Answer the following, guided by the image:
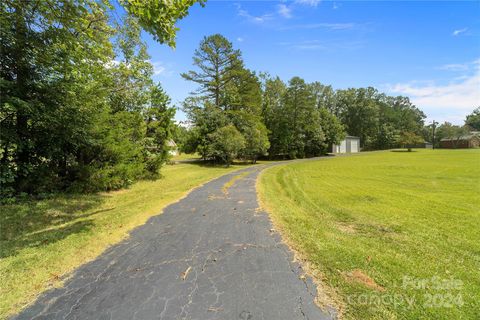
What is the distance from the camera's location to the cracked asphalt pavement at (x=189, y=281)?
285 cm

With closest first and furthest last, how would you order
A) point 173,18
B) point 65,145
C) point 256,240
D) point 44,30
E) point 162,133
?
point 173,18 → point 256,240 → point 44,30 → point 65,145 → point 162,133

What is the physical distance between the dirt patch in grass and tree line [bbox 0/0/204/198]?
527 centimetres

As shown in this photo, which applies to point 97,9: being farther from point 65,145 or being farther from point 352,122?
point 352,122

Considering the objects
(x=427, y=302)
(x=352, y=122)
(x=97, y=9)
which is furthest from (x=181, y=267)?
(x=352, y=122)

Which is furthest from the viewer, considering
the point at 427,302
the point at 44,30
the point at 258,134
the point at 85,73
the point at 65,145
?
the point at 258,134

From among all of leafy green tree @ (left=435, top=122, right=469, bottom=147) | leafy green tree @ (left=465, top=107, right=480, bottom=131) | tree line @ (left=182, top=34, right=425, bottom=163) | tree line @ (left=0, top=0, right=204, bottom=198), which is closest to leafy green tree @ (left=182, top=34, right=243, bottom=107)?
tree line @ (left=182, top=34, right=425, bottom=163)

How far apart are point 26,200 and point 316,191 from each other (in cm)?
1123

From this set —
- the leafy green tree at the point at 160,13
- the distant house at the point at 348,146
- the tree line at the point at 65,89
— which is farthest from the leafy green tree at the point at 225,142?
the distant house at the point at 348,146

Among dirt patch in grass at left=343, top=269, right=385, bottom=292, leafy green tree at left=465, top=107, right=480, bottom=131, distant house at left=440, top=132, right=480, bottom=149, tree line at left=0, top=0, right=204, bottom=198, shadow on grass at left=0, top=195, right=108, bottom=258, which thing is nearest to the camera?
dirt patch in grass at left=343, top=269, right=385, bottom=292

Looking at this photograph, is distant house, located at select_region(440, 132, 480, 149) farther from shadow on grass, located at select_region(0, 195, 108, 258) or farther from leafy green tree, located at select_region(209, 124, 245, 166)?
shadow on grass, located at select_region(0, 195, 108, 258)

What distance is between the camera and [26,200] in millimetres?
8094

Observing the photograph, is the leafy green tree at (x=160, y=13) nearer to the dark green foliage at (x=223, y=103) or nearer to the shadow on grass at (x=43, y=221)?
the shadow on grass at (x=43, y=221)

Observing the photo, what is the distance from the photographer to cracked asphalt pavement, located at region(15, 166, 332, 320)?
9.36ft

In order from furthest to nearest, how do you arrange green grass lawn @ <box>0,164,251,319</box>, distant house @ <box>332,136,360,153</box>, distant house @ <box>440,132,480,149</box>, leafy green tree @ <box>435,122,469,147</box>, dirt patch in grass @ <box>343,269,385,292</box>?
1. leafy green tree @ <box>435,122,469,147</box>
2. distant house @ <box>440,132,480,149</box>
3. distant house @ <box>332,136,360,153</box>
4. green grass lawn @ <box>0,164,251,319</box>
5. dirt patch in grass @ <box>343,269,385,292</box>
